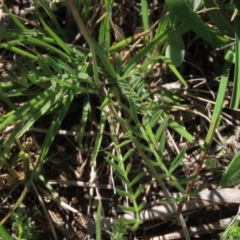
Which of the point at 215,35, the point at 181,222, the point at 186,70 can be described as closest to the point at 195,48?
the point at 186,70

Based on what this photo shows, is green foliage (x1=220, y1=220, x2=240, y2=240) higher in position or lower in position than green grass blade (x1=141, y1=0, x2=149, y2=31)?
lower

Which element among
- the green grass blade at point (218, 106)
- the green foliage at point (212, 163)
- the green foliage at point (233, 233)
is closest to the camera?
the green foliage at point (233, 233)

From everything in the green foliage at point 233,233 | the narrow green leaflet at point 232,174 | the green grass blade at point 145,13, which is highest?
the green grass blade at point 145,13

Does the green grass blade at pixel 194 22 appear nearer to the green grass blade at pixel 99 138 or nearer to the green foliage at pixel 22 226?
the green grass blade at pixel 99 138

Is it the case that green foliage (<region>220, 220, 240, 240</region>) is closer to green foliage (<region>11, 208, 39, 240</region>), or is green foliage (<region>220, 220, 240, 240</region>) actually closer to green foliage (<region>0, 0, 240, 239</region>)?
green foliage (<region>0, 0, 240, 239</region>)

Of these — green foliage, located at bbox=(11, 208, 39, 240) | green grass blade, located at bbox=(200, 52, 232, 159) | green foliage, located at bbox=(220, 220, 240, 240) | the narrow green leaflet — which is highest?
green grass blade, located at bbox=(200, 52, 232, 159)

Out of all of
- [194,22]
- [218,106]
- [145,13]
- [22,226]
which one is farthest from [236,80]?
[22,226]

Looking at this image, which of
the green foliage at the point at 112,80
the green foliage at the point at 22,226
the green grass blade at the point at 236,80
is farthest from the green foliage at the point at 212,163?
the green foliage at the point at 22,226

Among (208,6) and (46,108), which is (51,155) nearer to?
(46,108)

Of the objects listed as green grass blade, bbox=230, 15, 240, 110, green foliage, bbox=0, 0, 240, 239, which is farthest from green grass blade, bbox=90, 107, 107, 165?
green grass blade, bbox=230, 15, 240, 110

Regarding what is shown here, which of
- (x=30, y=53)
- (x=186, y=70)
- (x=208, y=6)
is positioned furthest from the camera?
(x=186, y=70)

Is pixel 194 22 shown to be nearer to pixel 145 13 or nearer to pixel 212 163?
pixel 145 13
